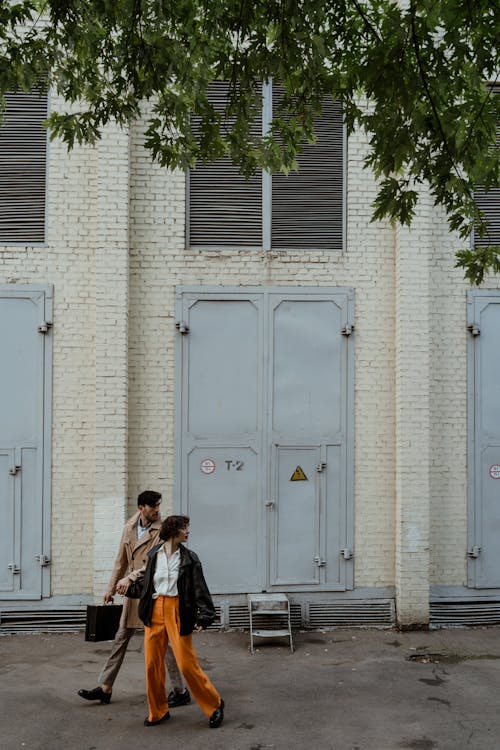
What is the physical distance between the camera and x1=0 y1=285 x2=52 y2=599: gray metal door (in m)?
9.96

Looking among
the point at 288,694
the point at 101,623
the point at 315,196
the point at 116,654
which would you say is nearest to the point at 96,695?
the point at 116,654

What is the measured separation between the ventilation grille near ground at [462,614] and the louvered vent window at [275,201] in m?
4.78

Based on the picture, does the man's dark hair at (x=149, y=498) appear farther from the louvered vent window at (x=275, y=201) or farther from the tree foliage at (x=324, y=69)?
the louvered vent window at (x=275, y=201)

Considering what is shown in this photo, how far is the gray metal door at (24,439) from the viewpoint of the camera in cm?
996

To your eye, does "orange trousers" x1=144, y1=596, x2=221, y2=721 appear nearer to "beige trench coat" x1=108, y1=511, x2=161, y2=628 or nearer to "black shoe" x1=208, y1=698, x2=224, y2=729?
"black shoe" x1=208, y1=698, x2=224, y2=729

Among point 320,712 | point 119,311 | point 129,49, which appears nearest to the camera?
point 129,49

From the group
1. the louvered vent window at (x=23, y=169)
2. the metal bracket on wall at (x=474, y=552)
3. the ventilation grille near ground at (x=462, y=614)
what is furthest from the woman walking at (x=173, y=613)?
the louvered vent window at (x=23, y=169)

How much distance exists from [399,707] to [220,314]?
5089mm

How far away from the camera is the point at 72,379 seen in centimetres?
1011

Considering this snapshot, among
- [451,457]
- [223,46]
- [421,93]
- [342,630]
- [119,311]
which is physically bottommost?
Answer: [342,630]

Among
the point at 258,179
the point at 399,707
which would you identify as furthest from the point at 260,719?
the point at 258,179

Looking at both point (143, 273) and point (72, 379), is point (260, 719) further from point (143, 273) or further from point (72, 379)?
point (143, 273)

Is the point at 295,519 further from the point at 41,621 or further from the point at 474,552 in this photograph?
the point at 41,621

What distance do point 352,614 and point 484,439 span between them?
2800mm
